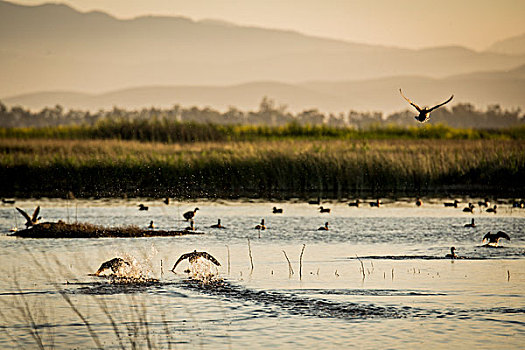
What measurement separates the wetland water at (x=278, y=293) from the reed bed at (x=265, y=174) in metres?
12.2

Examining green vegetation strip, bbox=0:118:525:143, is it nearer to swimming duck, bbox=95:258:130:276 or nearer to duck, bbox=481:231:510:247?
duck, bbox=481:231:510:247

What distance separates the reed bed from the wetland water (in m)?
12.2

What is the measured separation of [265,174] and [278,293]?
2215 cm

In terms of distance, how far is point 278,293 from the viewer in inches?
→ 547

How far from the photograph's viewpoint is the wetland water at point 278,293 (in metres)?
11.2

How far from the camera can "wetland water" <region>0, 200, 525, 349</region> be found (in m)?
11.2

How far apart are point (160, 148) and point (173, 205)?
1112 centimetres

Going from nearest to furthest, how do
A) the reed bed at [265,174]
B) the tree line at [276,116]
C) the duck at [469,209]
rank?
1. the duck at [469,209]
2. the reed bed at [265,174]
3. the tree line at [276,116]

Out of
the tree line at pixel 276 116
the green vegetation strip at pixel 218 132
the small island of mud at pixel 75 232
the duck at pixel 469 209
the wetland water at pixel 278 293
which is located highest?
the tree line at pixel 276 116

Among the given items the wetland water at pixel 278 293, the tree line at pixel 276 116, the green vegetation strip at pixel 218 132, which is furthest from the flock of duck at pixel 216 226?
the tree line at pixel 276 116

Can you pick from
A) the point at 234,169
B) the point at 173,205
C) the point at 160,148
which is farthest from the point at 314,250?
the point at 160,148

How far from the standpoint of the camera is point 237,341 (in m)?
11.0

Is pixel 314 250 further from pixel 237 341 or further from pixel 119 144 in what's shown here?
pixel 119 144

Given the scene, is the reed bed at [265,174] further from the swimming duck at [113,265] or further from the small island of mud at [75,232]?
the swimming duck at [113,265]
